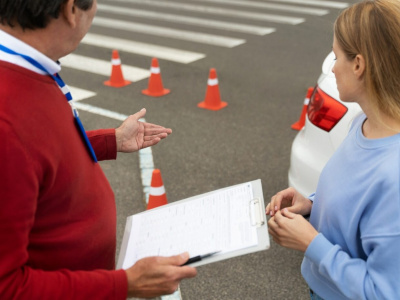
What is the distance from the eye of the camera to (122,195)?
16.9 feet

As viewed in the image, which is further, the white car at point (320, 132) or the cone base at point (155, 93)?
the cone base at point (155, 93)

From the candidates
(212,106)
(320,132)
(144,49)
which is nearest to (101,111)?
(212,106)

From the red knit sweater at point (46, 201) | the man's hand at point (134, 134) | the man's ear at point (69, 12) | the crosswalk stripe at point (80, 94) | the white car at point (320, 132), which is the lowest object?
the crosswalk stripe at point (80, 94)

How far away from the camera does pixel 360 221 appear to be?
6.23 ft

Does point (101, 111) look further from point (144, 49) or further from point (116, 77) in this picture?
point (144, 49)

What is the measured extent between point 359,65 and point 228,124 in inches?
191

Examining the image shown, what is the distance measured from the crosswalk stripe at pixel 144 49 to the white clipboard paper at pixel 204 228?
727cm

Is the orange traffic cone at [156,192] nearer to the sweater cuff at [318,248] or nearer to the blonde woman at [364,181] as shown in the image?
the blonde woman at [364,181]

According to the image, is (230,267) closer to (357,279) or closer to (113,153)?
(113,153)

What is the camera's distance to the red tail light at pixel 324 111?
3.64m

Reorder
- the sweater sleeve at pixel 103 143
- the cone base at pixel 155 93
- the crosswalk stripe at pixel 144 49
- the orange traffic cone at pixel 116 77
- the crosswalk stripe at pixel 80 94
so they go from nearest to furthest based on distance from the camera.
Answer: the sweater sleeve at pixel 103 143, the crosswalk stripe at pixel 80 94, the cone base at pixel 155 93, the orange traffic cone at pixel 116 77, the crosswalk stripe at pixel 144 49

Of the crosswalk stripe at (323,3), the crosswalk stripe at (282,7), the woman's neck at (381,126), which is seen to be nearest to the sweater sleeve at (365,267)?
the woman's neck at (381,126)

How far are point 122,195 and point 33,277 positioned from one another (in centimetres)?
354

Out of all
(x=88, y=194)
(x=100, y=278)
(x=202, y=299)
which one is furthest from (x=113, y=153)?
(x=202, y=299)
